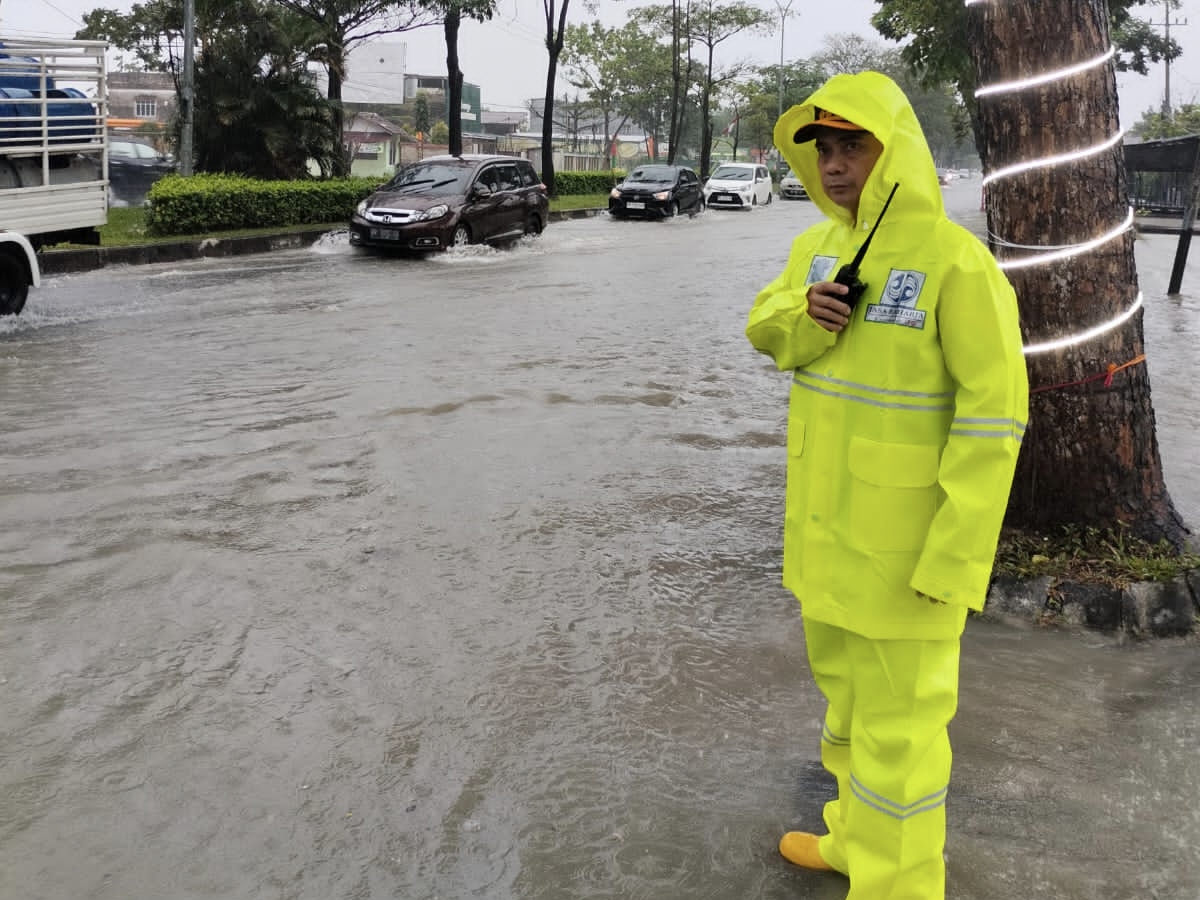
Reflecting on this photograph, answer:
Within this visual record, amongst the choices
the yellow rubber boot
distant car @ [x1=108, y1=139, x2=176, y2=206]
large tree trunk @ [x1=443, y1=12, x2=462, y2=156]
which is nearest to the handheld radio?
the yellow rubber boot

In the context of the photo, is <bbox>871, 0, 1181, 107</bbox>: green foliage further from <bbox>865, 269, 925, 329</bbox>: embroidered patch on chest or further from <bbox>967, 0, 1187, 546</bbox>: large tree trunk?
<bbox>865, 269, 925, 329</bbox>: embroidered patch on chest

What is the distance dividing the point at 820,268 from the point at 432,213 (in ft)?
46.1

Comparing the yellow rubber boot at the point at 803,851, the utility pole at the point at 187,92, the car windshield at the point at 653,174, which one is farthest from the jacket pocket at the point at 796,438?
the car windshield at the point at 653,174

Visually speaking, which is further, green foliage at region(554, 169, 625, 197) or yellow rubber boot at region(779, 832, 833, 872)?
green foliage at region(554, 169, 625, 197)

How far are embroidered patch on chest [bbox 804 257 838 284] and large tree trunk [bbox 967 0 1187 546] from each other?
2074mm

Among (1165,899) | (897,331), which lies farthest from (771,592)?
(897,331)

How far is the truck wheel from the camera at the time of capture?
395 inches

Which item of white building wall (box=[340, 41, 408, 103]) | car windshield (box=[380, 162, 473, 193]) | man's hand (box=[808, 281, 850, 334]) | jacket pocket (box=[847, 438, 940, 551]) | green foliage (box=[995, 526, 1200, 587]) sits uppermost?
white building wall (box=[340, 41, 408, 103])

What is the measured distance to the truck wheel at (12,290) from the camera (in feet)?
32.9

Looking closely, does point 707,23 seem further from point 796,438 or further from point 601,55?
point 796,438

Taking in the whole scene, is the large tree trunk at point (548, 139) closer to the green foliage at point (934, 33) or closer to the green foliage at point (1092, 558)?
the green foliage at point (934, 33)

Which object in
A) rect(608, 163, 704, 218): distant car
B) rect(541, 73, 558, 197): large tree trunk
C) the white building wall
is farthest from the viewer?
the white building wall

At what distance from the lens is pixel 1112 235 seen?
14.2 feet

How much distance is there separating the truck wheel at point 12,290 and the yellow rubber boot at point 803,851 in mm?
9268
